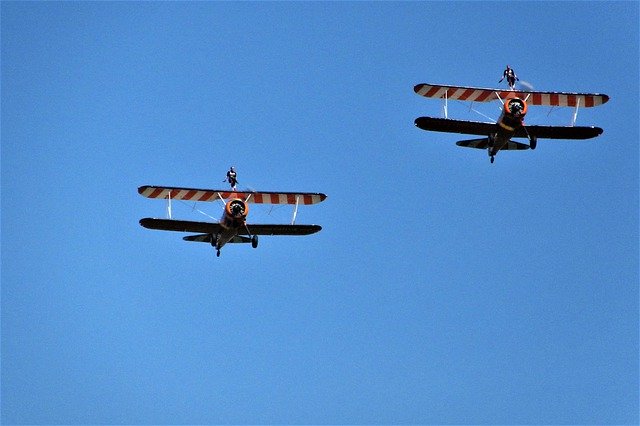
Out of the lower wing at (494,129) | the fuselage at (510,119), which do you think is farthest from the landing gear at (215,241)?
the fuselage at (510,119)

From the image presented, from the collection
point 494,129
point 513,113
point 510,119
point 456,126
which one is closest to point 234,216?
point 456,126

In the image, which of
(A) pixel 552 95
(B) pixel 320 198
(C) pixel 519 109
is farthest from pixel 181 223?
(A) pixel 552 95

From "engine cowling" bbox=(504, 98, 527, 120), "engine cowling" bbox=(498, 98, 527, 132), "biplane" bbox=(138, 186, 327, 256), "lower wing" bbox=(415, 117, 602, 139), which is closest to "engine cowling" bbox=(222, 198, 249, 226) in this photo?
"biplane" bbox=(138, 186, 327, 256)

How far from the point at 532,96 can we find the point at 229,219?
12.7 m

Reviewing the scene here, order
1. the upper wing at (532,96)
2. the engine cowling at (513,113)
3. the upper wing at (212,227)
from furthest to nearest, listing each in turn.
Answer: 1. the upper wing at (532,96)
2. the upper wing at (212,227)
3. the engine cowling at (513,113)

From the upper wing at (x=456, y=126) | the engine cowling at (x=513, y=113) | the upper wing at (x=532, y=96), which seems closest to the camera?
the engine cowling at (x=513, y=113)

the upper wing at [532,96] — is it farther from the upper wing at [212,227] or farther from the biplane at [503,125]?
the upper wing at [212,227]

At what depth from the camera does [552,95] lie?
4156cm

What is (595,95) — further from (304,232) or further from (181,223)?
(181,223)

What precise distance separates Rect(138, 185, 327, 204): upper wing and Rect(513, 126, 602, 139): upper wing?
347 inches

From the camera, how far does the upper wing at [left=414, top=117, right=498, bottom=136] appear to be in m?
37.4

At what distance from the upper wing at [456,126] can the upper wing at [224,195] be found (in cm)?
667

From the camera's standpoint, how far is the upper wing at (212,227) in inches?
1503

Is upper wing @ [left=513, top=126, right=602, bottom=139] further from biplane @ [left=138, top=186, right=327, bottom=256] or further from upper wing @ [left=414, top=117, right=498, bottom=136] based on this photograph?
biplane @ [left=138, top=186, right=327, bottom=256]
